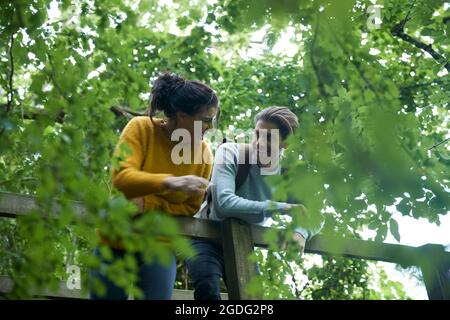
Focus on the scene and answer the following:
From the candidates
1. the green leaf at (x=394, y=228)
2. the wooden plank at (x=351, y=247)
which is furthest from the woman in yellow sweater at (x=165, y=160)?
the green leaf at (x=394, y=228)

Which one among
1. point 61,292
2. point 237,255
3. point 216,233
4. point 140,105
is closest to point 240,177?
point 216,233

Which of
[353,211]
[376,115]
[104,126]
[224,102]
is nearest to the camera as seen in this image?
[376,115]

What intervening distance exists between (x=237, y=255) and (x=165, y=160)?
17.8 inches

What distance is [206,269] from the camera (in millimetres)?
2174

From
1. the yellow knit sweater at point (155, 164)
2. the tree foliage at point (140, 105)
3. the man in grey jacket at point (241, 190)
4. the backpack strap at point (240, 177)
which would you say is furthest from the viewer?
the backpack strap at point (240, 177)

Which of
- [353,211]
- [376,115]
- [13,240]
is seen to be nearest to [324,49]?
[376,115]

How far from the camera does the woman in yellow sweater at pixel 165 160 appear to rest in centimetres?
199

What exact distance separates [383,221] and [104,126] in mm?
1133

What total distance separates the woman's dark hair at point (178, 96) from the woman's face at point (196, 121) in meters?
0.02

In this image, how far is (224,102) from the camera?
645 centimetres

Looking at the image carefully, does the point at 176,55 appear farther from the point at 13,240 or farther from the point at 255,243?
the point at 255,243

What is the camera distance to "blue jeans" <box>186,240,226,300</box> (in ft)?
7.00

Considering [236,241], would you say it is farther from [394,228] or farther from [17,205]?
[17,205]

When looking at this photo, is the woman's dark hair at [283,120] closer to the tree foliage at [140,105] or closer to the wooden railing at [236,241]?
the tree foliage at [140,105]
